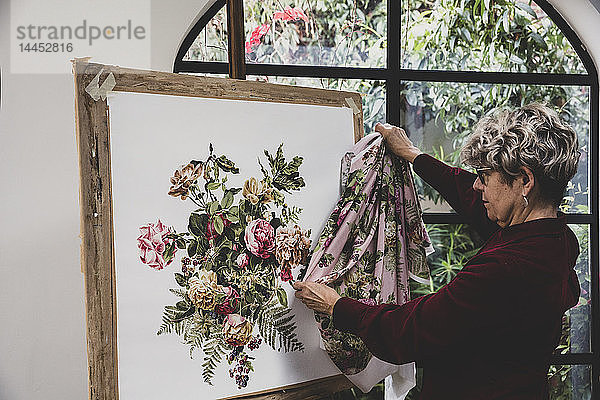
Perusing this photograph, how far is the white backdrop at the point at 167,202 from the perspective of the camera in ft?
4.62

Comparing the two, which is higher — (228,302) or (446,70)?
(446,70)

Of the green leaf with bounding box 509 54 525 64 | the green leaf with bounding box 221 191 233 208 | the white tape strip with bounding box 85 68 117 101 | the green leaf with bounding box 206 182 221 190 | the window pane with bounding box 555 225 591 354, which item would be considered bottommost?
the window pane with bounding box 555 225 591 354

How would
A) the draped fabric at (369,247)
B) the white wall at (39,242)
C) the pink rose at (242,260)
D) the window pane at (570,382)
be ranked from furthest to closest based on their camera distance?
the window pane at (570,382) < the white wall at (39,242) < the draped fabric at (369,247) < the pink rose at (242,260)

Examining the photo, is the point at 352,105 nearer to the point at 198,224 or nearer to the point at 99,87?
the point at 198,224

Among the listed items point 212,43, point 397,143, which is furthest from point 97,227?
point 212,43

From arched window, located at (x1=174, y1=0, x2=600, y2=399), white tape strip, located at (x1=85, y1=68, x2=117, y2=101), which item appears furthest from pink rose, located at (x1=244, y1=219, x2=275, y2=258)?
arched window, located at (x1=174, y1=0, x2=600, y2=399)

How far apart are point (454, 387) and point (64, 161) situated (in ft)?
4.37

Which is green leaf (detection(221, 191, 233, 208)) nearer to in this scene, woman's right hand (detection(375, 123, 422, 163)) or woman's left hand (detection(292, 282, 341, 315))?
woman's left hand (detection(292, 282, 341, 315))

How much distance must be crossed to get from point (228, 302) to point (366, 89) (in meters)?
1.14

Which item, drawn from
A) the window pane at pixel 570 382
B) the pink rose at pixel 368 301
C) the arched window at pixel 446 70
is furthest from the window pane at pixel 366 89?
the window pane at pixel 570 382

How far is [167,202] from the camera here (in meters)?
1.47

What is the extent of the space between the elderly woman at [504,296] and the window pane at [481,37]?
0.89m

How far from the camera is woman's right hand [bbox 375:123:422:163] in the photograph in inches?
72.7

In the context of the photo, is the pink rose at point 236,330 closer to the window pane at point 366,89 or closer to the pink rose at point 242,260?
the pink rose at point 242,260
